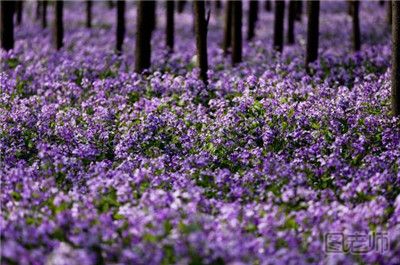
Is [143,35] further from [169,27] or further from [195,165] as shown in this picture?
[195,165]

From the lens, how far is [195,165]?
980 cm

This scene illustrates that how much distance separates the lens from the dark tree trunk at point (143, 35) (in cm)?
1608

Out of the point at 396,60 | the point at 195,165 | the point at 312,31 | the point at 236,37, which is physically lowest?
the point at 195,165

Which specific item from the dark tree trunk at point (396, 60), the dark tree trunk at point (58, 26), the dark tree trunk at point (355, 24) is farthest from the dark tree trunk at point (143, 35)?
the dark tree trunk at point (355, 24)

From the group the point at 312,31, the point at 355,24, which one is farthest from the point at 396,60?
the point at 355,24

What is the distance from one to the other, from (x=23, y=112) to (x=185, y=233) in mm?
6638

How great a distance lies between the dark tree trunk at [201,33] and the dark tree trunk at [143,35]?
1.80 m

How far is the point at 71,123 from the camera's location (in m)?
11.8

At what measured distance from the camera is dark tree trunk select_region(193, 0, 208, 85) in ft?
48.5

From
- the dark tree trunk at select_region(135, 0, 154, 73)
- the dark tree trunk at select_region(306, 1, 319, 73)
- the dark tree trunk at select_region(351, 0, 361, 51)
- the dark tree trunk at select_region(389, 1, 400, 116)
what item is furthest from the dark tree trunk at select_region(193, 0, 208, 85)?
the dark tree trunk at select_region(351, 0, 361, 51)

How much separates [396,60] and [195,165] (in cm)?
438

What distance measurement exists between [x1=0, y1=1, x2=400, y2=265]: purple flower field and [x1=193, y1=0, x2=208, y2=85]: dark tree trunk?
0.46m

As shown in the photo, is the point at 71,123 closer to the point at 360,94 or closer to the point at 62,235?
the point at 62,235

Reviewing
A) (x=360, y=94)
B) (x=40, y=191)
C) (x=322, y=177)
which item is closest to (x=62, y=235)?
(x=40, y=191)
